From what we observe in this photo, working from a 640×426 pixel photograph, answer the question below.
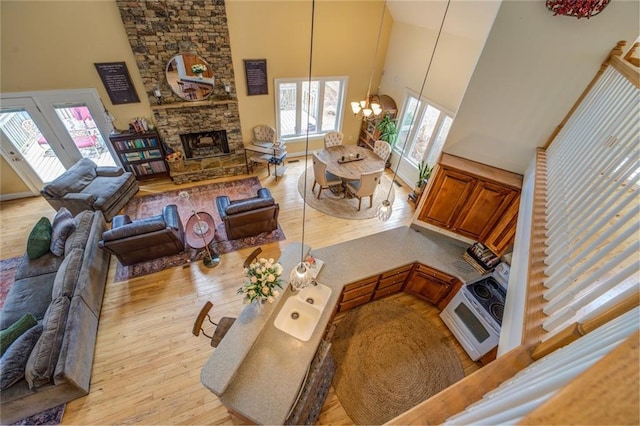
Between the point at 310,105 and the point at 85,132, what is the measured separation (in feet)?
17.5

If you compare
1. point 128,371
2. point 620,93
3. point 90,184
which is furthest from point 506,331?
point 90,184

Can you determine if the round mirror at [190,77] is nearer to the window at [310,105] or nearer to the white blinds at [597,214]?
the window at [310,105]

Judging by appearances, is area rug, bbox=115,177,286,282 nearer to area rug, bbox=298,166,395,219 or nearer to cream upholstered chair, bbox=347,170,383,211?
area rug, bbox=298,166,395,219

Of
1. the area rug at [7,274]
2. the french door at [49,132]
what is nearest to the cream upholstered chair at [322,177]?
the french door at [49,132]

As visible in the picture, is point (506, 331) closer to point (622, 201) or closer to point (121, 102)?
point (622, 201)

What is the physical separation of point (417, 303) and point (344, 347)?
1.53 metres

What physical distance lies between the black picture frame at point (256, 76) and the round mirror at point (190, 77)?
820 millimetres

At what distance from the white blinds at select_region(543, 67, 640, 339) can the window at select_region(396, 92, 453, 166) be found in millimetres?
3565

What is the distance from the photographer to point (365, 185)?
5785mm

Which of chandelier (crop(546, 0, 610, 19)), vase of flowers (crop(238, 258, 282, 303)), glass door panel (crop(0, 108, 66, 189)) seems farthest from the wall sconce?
chandelier (crop(546, 0, 610, 19))

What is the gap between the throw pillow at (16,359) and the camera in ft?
8.96

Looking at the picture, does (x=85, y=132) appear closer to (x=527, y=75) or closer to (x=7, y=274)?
(x=7, y=274)

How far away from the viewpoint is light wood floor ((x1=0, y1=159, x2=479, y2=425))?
3.19m

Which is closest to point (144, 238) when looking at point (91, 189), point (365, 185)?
point (91, 189)
